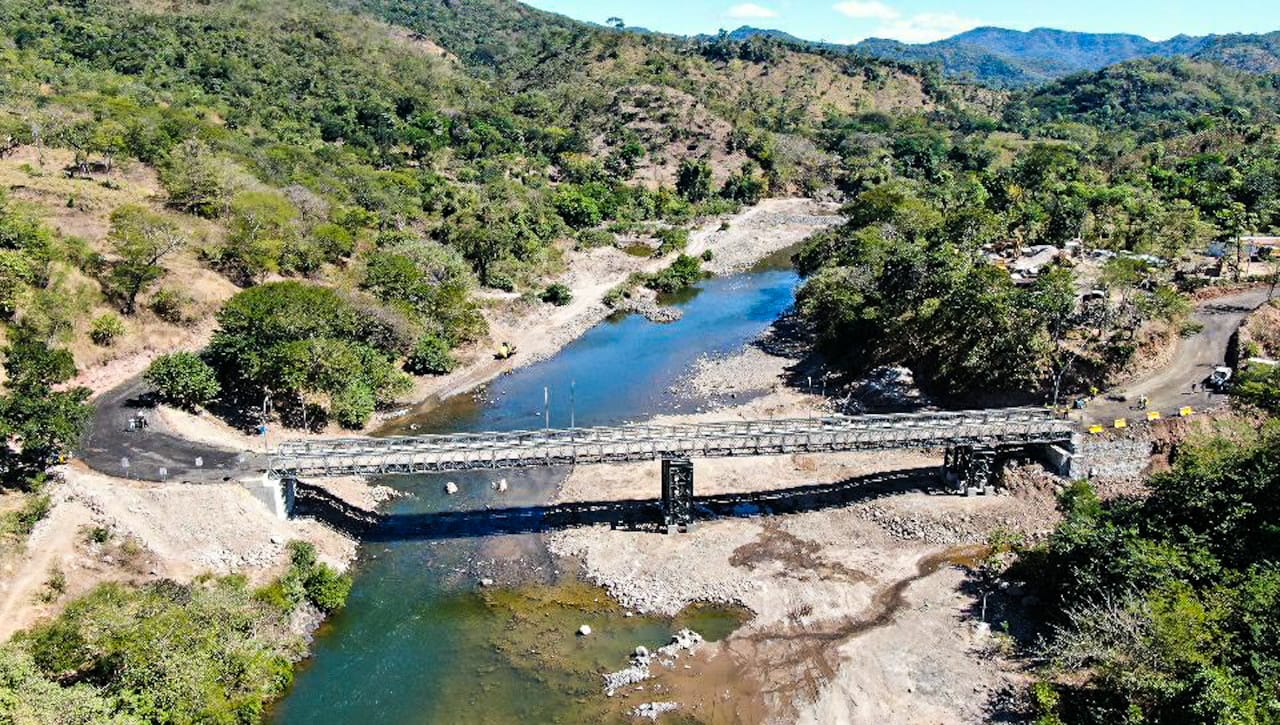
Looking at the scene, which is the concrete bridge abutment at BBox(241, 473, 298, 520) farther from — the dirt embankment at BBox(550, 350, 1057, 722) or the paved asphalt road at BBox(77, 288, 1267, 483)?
the dirt embankment at BBox(550, 350, 1057, 722)

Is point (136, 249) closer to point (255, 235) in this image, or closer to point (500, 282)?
point (255, 235)

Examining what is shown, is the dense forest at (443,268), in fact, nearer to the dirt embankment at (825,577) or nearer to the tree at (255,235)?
the tree at (255,235)

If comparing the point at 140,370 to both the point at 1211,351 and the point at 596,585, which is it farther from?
the point at 1211,351

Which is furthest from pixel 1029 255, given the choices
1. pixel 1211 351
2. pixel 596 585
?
pixel 596 585

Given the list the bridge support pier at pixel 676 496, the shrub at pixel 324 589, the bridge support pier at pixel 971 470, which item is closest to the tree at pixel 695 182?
the bridge support pier at pixel 971 470

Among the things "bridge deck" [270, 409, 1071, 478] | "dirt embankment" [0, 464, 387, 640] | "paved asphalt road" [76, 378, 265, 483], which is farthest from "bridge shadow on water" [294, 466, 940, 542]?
"paved asphalt road" [76, 378, 265, 483]

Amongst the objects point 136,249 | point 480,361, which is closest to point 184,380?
point 136,249
